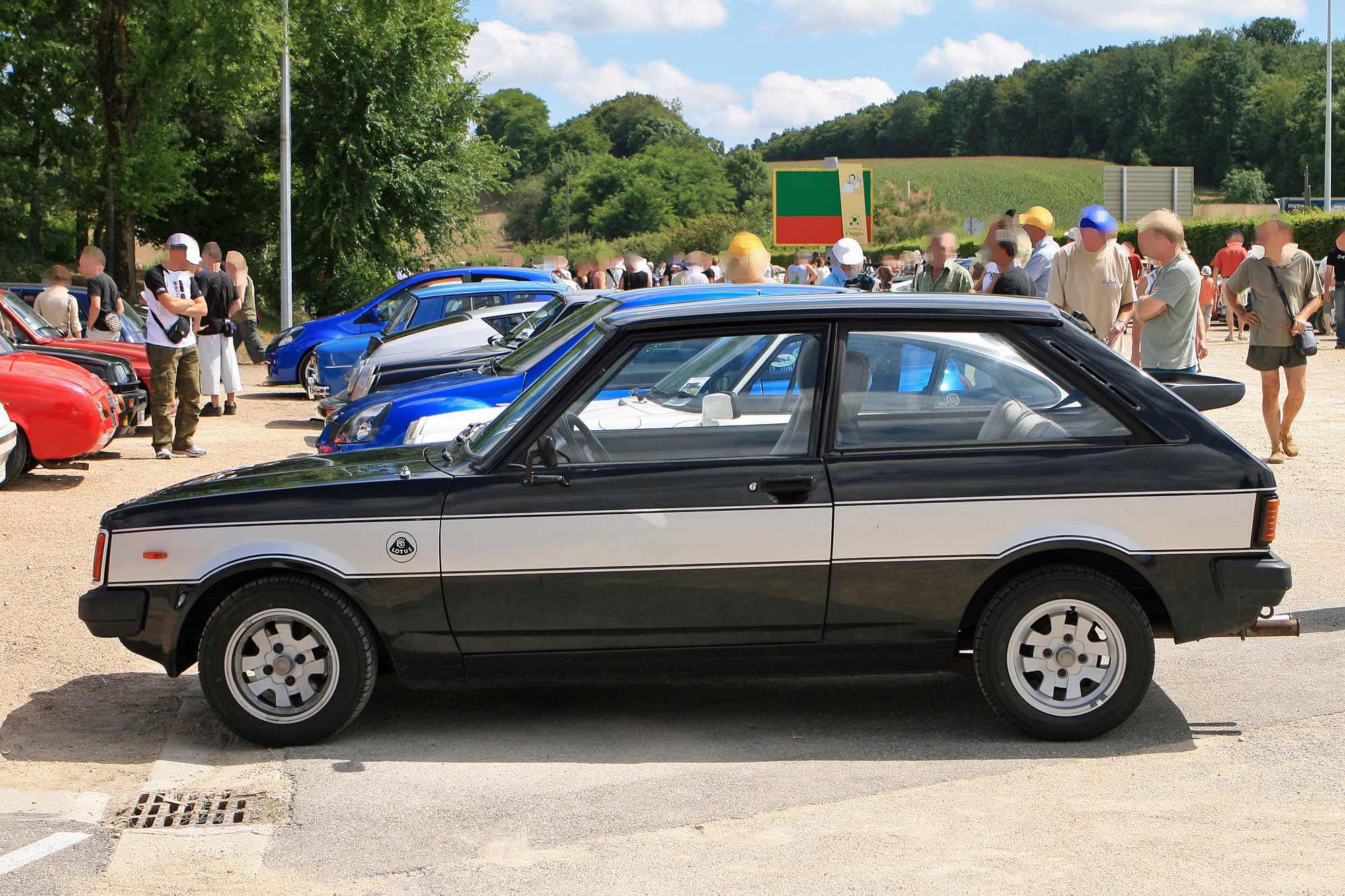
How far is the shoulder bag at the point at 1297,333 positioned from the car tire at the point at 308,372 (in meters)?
12.0

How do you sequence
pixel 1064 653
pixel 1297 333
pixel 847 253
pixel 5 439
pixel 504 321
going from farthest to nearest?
1. pixel 847 253
2. pixel 504 321
3. pixel 1297 333
4. pixel 5 439
5. pixel 1064 653

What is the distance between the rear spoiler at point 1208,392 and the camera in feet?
17.1

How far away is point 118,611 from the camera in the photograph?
15.0ft

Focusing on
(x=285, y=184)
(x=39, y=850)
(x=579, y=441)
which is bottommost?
(x=39, y=850)

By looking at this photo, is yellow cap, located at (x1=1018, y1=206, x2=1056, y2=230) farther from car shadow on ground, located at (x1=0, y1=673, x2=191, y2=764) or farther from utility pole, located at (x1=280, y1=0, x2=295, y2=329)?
utility pole, located at (x1=280, y1=0, x2=295, y2=329)

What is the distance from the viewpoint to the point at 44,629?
621 centimetres

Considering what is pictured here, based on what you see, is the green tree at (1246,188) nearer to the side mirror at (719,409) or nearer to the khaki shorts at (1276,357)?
the khaki shorts at (1276,357)

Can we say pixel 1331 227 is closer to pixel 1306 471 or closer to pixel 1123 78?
pixel 1306 471

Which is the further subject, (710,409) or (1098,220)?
(1098,220)

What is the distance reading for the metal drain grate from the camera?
13.2 feet

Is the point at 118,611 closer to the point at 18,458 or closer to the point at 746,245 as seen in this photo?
the point at 18,458

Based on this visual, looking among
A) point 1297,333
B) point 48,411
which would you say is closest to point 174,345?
point 48,411

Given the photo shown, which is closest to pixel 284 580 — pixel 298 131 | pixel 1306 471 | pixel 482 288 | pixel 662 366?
pixel 662 366

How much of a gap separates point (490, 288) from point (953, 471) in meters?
11.2
